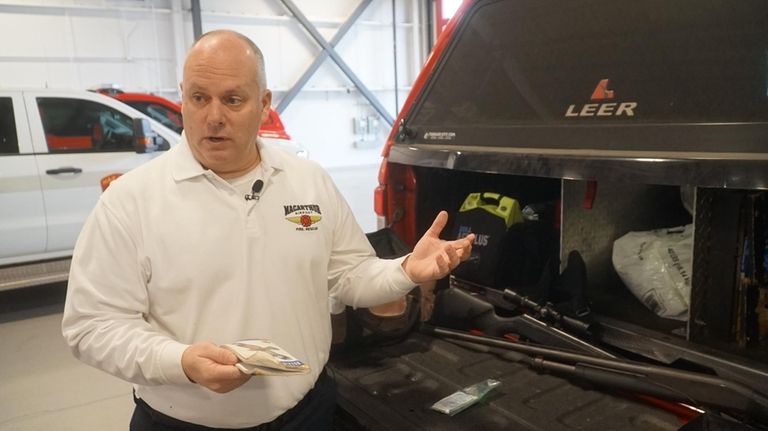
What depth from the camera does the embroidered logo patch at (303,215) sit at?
5.63 ft

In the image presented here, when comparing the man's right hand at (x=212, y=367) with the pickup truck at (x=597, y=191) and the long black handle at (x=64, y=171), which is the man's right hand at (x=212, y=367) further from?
the long black handle at (x=64, y=171)

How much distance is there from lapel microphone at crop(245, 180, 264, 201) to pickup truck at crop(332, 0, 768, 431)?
0.77 metres

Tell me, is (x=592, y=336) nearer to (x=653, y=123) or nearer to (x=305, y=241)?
(x=653, y=123)

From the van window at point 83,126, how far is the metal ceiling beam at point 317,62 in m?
5.83

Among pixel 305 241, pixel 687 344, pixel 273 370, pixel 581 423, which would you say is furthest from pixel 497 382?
pixel 273 370

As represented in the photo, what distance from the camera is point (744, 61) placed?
1.67m

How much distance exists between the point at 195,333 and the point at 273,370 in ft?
1.20

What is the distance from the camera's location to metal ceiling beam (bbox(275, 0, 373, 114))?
453 inches

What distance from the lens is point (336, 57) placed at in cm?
1191

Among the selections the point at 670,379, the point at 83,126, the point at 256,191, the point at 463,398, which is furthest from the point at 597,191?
the point at 83,126

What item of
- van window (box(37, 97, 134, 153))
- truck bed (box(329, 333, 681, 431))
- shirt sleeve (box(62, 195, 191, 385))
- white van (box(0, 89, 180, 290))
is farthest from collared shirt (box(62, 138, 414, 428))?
van window (box(37, 97, 134, 153))

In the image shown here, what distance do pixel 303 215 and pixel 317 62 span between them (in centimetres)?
1043

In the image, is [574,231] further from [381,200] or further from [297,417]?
[297,417]

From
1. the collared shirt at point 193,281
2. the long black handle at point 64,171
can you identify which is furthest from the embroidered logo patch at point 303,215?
the long black handle at point 64,171
